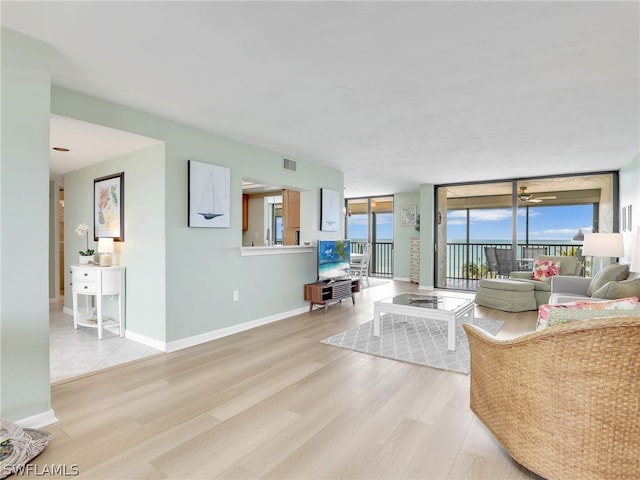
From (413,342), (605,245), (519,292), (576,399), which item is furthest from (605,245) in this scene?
(576,399)

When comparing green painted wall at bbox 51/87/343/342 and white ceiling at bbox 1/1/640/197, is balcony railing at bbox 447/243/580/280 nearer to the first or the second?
white ceiling at bbox 1/1/640/197

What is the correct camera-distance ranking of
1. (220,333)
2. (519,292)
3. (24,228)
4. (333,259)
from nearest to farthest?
(24,228), (220,333), (519,292), (333,259)

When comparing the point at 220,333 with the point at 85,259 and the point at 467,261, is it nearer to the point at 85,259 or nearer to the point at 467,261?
the point at 85,259

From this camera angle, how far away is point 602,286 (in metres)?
3.73

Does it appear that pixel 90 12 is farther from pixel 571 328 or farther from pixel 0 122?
pixel 571 328

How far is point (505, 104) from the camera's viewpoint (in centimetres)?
297

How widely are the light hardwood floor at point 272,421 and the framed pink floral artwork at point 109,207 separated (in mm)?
1703

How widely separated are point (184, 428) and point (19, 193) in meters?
1.72

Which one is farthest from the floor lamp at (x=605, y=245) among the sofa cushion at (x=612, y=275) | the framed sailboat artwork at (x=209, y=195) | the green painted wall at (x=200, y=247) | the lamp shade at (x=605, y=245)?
the framed sailboat artwork at (x=209, y=195)

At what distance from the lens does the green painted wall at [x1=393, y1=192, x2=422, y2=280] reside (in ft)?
29.5

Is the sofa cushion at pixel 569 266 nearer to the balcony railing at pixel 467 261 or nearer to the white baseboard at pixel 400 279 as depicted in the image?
the balcony railing at pixel 467 261

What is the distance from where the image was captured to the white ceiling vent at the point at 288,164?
488cm

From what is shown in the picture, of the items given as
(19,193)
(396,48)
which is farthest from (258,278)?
(396,48)

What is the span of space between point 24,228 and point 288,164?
3.36m
